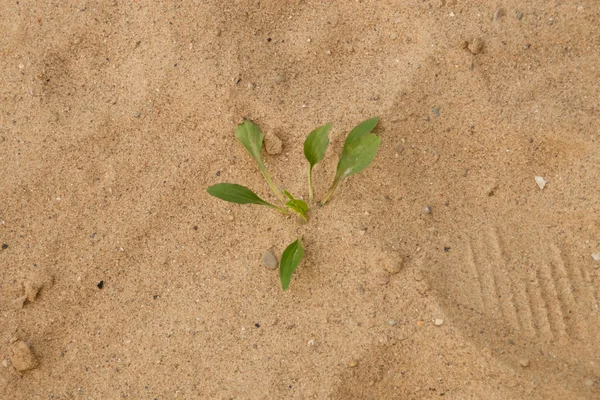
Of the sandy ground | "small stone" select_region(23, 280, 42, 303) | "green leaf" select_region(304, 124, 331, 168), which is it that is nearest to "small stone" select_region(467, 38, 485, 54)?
the sandy ground

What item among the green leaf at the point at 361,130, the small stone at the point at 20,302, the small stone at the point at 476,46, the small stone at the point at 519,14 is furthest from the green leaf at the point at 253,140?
the small stone at the point at 519,14

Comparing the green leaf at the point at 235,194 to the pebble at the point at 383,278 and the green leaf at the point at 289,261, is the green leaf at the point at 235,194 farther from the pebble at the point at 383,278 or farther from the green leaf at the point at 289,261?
the pebble at the point at 383,278

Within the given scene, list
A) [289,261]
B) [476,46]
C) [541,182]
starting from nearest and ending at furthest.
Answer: [289,261] < [541,182] < [476,46]

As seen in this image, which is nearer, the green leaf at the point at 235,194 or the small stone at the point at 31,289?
the green leaf at the point at 235,194

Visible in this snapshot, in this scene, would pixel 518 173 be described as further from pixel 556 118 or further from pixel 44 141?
pixel 44 141

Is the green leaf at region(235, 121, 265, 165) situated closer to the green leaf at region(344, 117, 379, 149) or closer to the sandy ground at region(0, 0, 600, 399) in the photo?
the sandy ground at region(0, 0, 600, 399)

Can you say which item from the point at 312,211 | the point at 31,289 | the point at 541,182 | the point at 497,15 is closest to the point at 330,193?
the point at 312,211

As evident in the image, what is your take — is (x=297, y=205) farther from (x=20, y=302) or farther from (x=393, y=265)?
(x=20, y=302)
